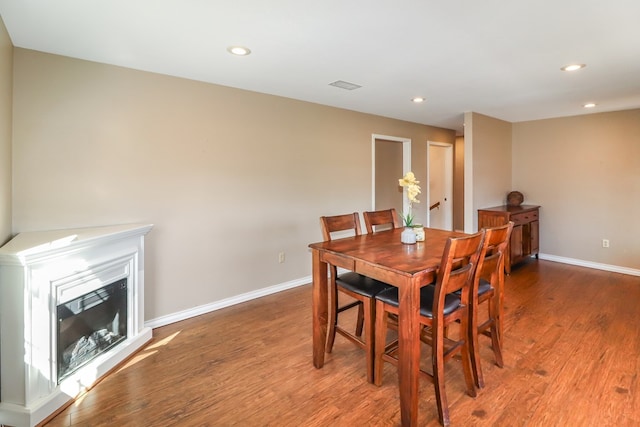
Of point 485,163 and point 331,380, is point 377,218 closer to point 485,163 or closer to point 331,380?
point 331,380

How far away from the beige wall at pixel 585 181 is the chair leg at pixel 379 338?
179 inches

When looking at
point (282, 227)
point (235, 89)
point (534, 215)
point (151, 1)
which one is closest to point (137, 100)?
point (235, 89)

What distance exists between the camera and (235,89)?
10.6ft

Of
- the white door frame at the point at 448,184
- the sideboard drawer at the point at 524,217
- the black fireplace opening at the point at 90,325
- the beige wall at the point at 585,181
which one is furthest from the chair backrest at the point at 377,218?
Answer: the beige wall at the point at 585,181

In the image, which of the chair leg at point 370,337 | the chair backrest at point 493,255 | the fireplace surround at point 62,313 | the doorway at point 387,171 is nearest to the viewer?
the fireplace surround at point 62,313

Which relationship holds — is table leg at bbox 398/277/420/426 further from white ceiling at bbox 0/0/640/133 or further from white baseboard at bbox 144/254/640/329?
white baseboard at bbox 144/254/640/329

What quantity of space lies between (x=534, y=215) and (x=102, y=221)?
221 inches

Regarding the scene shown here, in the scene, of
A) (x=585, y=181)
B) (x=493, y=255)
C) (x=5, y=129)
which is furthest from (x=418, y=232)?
(x=585, y=181)

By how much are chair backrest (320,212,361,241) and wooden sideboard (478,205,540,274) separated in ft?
8.60

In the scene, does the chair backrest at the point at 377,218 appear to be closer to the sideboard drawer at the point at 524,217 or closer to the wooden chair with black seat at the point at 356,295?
the wooden chair with black seat at the point at 356,295

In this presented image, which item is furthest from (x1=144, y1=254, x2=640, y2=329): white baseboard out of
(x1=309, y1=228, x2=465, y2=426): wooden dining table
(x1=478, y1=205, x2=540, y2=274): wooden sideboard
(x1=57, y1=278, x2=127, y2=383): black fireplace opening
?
(x1=309, y1=228, x2=465, y2=426): wooden dining table

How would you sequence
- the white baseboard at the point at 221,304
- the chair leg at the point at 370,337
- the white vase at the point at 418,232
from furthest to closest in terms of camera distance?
the white baseboard at the point at 221,304 → the white vase at the point at 418,232 → the chair leg at the point at 370,337

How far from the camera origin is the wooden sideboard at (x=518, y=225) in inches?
170

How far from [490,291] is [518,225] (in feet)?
9.72
